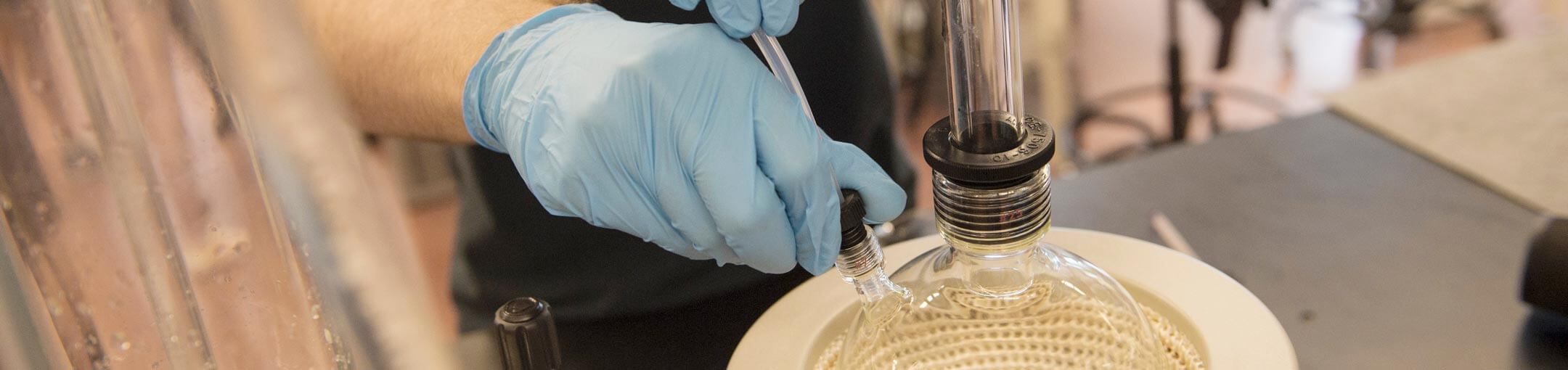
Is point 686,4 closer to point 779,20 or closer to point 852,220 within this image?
point 779,20

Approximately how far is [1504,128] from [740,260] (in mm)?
948

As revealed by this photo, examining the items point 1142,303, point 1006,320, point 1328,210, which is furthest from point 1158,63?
point 1006,320

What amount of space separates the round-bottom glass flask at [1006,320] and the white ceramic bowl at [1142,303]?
0.08ft

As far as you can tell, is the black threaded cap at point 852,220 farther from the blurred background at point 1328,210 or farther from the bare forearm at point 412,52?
the bare forearm at point 412,52

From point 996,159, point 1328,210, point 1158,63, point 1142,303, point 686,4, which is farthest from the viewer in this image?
point 1158,63

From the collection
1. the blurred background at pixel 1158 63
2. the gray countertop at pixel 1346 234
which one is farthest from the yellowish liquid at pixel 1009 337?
the blurred background at pixel 1158 63

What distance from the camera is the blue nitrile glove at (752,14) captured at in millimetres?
623

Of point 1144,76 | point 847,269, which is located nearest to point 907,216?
point 847,269

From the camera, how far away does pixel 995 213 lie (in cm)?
56

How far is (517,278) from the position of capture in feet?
3.65

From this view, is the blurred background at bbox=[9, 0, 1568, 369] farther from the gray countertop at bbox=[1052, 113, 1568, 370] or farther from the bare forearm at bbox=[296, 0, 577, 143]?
the bare forearm at bbox=[296, 0, 577, 143]

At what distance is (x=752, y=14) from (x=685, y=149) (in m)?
0.09

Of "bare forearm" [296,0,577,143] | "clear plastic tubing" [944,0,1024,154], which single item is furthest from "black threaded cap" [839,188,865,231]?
"bare forearm" [296,0,577,143]

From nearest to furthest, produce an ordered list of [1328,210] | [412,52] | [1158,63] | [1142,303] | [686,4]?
1. [686,4]
2. [1142,303]
3. [412,52]
4. [1328,210]
5. [1158,63]
